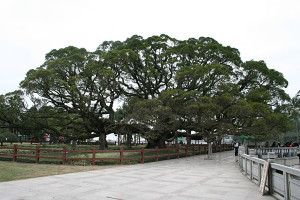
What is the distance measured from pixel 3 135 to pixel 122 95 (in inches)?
1277

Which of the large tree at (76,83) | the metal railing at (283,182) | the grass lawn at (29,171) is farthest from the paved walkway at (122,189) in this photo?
the large tree at (76,83)

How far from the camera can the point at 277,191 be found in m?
6.24

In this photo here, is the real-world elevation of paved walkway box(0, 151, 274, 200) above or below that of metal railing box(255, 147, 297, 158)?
above

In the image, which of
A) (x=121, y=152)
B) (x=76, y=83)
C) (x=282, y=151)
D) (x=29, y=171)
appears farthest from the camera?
(x=282, y=151)

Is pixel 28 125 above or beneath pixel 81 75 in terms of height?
beneath

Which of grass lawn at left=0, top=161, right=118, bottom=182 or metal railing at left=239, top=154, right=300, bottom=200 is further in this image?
grass lawn at left=0, top=161, right=118, bottom=182

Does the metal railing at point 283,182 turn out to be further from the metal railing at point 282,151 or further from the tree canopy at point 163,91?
the metal railing at point 282,151

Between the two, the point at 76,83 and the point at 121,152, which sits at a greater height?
the point at 76,83

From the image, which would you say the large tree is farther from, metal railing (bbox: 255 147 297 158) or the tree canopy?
metal railing (bbox: 255 147 297 158)

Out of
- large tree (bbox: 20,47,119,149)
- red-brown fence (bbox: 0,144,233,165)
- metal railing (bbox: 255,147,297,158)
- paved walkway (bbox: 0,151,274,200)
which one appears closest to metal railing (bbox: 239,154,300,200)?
paved walkway (bbox: 0,151,274,200)

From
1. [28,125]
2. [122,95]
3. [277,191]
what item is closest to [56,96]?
[28,125]

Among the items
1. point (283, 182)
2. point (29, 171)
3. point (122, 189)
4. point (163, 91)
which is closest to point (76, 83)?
point (163, 91)

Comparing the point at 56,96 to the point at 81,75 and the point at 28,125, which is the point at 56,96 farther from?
the point at 28,125

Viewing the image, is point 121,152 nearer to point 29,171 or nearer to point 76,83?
point 29,171
